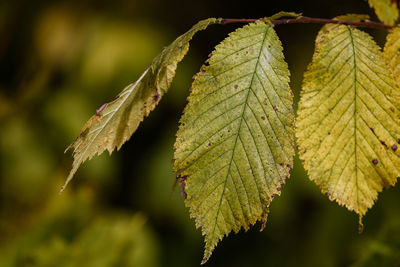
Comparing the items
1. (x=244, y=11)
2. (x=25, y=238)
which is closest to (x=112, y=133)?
(x=25, y=238)

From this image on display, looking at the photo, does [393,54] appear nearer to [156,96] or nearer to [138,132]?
[156,96]

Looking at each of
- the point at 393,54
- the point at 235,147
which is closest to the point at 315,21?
the point at 393,54

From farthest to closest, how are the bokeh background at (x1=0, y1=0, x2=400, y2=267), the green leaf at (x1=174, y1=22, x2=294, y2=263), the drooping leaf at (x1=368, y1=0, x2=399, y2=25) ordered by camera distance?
the bokeh background at (x1=0, y1=0, x2=400, y2=267), the drooping leaf at (x1=368, y1=0, x2=399, y2=25), the green leaf at (x1=174, y1=22, x2=294, y2=263)

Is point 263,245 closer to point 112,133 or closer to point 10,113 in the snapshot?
point 10,113

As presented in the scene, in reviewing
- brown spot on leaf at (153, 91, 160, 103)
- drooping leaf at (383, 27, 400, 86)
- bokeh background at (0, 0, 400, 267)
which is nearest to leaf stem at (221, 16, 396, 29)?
drooping leaf at (383, 27, 400, 86)

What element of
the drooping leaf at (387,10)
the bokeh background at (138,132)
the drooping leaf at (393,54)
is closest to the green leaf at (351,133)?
the drooping leaf at (393,54)

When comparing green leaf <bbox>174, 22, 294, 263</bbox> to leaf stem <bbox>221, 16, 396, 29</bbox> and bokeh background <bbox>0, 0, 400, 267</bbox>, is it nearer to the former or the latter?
leaf stem <bbox>221, 16, 396, 29</bbox>
